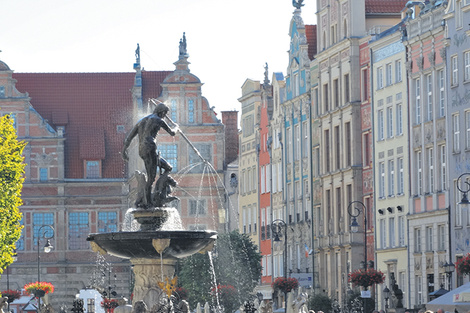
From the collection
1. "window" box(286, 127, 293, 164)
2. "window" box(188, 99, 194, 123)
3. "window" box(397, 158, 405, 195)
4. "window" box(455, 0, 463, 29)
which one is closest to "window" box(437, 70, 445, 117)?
"window" box(455, 0, 463, 29)

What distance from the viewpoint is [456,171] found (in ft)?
170

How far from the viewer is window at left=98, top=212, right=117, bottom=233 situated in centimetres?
9181

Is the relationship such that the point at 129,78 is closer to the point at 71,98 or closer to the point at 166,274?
the point at 71,98

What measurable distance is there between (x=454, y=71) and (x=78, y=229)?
43.9 meters

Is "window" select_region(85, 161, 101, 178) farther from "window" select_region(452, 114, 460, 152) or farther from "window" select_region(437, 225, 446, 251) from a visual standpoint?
"window" select_region(452, 114, 460, 152)

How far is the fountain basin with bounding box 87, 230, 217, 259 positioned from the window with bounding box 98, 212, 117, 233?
212ft

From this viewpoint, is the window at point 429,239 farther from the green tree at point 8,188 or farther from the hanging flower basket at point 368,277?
the green tree at point 8,188

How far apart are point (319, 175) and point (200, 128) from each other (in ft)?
71.4

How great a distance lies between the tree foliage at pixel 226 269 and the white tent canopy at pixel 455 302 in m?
33.0

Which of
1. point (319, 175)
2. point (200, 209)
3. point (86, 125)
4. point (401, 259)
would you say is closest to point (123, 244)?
point (401, 259)

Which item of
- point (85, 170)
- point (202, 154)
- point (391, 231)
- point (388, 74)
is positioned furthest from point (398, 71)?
point (85, 170)

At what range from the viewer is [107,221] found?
92000 millimetres

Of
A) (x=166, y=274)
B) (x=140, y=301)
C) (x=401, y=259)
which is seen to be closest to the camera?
(x=140, y=301)

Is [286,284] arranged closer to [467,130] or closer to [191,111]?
[467,130]
